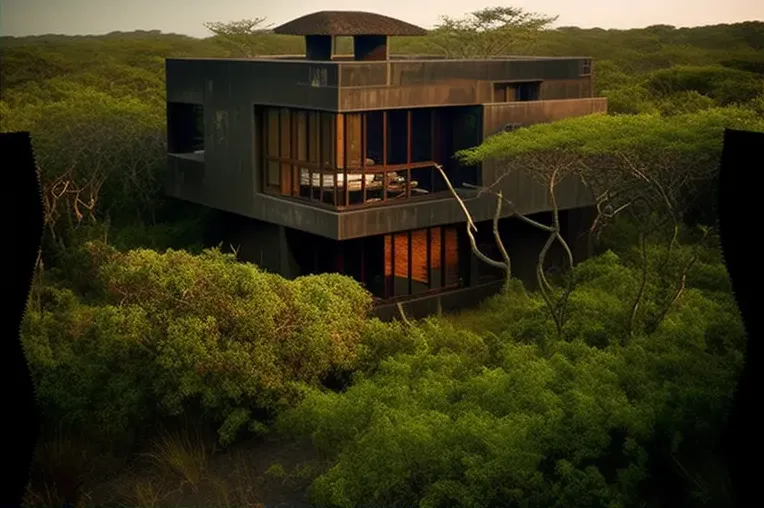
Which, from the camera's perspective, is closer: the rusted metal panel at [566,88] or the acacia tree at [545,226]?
the acacia tree at [545,226]

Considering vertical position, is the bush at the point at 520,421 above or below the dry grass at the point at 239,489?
above

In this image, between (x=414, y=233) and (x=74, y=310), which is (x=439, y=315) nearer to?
(x=414, y=233)

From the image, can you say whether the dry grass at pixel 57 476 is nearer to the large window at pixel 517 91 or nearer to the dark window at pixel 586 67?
the large window at pixel 517 91

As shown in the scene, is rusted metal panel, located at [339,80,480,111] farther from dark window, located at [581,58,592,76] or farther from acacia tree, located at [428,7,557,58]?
acacia tree, located at [428,7,557,58]

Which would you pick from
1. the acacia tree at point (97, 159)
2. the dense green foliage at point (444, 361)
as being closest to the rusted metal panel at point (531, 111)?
the dense green foliage at point (444, 361)

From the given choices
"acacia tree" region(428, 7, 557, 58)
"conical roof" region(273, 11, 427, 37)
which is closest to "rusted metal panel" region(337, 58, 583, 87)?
"conical roof" region(273, 11, 427, 37)

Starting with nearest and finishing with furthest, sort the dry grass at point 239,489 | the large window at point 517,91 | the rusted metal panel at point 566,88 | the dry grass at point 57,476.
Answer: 1. the dry grass at point 239,489
2. the dry grass at point 57,476
3. the large window at point 517,91
4. the rusted metal panel at point 566,88
